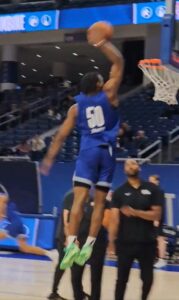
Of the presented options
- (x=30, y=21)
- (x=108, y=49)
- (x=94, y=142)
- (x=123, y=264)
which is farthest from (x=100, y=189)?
(x=30, y=21)

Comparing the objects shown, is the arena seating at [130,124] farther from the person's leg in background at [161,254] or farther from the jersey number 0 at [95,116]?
the jersey number 0 at [95,116]

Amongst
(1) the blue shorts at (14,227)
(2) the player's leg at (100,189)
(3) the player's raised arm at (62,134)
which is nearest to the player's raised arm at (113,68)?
(3) the player's raised arm at (62,134)

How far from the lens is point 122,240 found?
7.34m

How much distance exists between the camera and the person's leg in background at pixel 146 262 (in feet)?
24.1

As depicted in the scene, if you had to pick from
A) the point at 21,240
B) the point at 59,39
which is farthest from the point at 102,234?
the point at 59,39

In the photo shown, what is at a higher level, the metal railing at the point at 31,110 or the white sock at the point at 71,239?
the white sock at the point at 71,239

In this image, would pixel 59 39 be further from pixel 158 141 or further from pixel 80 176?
pixel 80 176

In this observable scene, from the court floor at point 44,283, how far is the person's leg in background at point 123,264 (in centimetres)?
151

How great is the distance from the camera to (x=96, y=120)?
5.53m

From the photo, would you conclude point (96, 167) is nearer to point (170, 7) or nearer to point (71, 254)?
point (71, 254)

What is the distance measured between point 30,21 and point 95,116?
20.3 meters

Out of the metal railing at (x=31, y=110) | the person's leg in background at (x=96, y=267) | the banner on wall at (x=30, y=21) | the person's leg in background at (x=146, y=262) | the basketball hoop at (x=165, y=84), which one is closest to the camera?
the person's leg in background at (x=146, y=262)

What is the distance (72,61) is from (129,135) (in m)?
17.9

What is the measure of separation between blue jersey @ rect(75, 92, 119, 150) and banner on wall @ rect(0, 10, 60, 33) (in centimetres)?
1958
